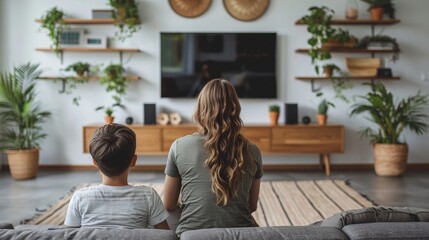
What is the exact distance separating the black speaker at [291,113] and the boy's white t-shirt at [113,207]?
3.97 meters

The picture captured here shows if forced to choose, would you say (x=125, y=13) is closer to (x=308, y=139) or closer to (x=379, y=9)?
(x=308, y=139)

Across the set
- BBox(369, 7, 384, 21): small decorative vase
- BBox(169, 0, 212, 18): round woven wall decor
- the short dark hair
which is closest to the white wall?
BBox(169, 0, 212, 18): round woven wall decor

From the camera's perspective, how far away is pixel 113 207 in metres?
1.52

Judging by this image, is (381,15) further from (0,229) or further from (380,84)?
(0,229)

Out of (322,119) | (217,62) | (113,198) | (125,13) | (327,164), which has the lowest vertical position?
(327,164)

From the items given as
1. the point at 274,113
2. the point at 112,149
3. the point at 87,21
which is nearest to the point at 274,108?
the point at 274,113

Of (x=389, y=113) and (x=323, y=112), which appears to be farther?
(x=323, y=112)

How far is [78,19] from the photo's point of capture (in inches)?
211

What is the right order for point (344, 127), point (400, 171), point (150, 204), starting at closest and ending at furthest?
point (150, 204), point (400, 171), point (344, 127)

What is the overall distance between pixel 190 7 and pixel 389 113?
2.65 metres

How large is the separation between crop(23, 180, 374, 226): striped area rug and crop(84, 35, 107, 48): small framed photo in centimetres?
187

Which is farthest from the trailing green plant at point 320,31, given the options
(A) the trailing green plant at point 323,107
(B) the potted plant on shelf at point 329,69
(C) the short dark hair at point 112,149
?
(C) the short dark hair at point 112,149

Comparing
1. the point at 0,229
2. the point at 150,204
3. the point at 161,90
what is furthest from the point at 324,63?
the point at 0,229

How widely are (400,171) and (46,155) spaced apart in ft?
13.8
